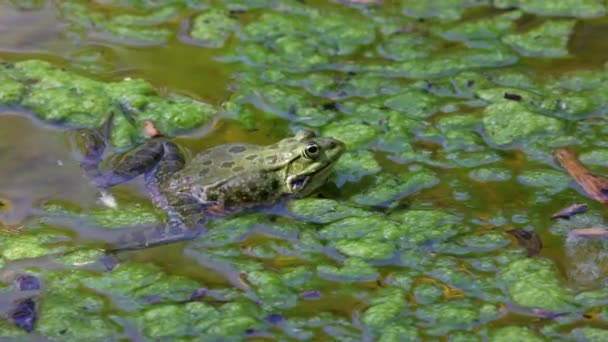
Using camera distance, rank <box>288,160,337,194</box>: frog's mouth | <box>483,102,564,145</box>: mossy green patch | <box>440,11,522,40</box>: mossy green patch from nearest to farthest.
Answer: <box>288,160,337,194</box>: frog's mouth → <box>483,102,564,145</box>: mossy green patch → <box>440,11,522,40</box>: mossy green patch

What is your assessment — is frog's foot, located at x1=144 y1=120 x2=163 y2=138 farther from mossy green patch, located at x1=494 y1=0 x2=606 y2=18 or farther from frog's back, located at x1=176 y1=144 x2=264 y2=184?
mossy green patch, located at x1=494 y1=0 x2=606 y2=18

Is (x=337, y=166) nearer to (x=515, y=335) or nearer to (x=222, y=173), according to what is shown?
(x=222, y=173)

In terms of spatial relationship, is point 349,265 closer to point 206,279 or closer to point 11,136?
point 206,279

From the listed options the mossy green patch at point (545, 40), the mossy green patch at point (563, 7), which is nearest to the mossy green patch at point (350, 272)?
the mossy green patch at point (545, 40)

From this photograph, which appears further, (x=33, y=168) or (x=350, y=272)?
(x=33, y=168)

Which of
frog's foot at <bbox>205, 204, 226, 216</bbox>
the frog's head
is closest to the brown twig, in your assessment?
the frog's head

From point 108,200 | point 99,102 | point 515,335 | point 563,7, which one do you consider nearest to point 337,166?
point 108,200
